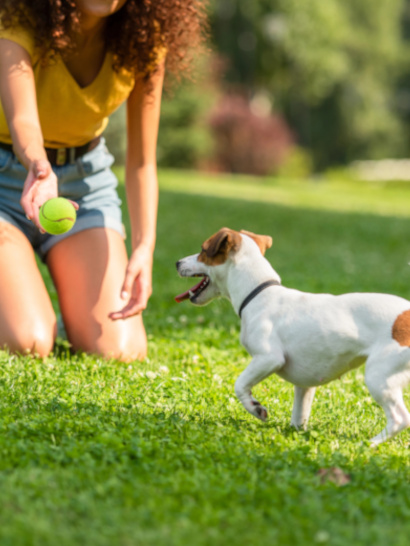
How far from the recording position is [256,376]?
3.42 m

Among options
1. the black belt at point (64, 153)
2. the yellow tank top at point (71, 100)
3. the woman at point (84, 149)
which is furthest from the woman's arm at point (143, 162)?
the black belt at point (64, 153)

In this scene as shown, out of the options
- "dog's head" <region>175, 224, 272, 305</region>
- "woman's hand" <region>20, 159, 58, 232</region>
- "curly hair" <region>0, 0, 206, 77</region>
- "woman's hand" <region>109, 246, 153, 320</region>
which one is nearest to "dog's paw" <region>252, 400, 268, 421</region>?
"dog's head" <region>175, 224, 272, 305</region>

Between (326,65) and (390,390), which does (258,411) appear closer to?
(390,390)

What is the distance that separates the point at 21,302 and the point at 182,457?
6.47 ft

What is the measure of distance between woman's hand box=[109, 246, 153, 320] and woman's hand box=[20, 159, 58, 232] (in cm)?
85

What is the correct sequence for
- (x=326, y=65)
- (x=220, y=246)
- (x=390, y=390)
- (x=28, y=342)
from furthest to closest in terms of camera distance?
(x=326, y=65) → (x=28, y=342) → (x=220, y=246) → (x=390, y=390)

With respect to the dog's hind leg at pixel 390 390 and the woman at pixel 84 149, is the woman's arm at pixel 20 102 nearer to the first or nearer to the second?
the woman at pixel 84 149

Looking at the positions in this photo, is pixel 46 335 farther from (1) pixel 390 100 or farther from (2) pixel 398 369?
(1) pixel 390 100

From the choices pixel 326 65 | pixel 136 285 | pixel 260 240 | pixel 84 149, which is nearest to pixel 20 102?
pixel 84 149

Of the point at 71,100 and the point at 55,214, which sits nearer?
the point at 55,214

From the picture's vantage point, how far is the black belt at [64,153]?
4.92 metres

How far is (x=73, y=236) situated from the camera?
5070 mm

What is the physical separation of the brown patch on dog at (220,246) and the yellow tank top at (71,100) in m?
1.55

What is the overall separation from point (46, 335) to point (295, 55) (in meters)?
31.9
